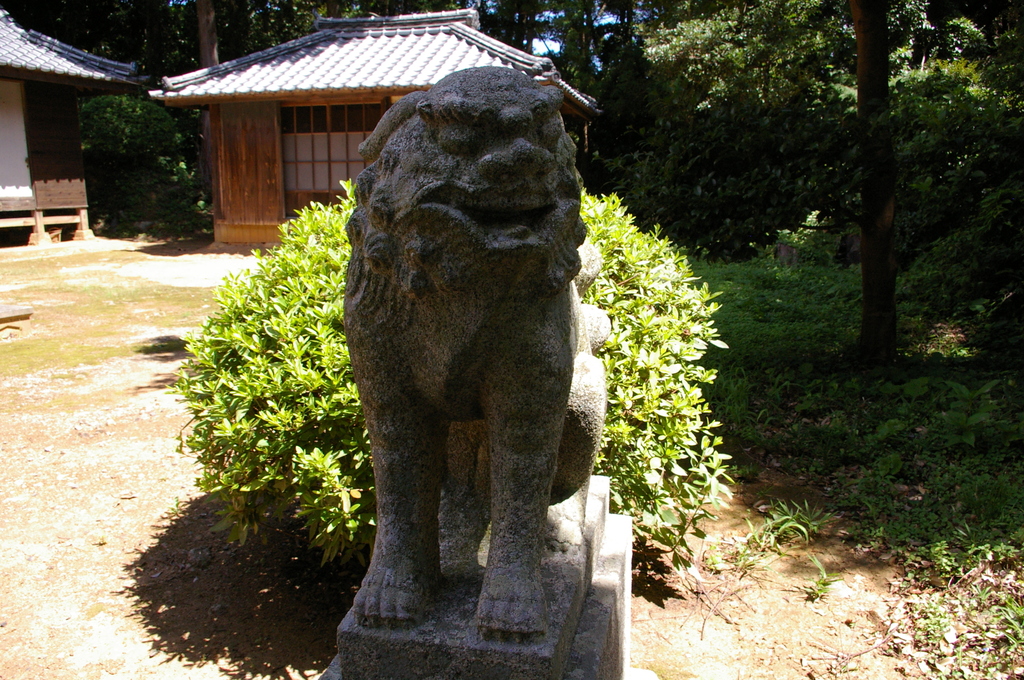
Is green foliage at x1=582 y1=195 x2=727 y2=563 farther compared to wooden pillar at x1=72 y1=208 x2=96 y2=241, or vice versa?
wooden pillar at x1=72 y1=208 x2=96 y2=241

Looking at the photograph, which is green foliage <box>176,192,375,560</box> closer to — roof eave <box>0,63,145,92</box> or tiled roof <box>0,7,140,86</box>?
roof eave <box>0,63,145,92</box>

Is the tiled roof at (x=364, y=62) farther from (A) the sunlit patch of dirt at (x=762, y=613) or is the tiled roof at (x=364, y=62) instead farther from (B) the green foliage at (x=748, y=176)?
(A) the sunlit patch of dirt at (x=762, y=613)

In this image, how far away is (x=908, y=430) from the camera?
187 inches

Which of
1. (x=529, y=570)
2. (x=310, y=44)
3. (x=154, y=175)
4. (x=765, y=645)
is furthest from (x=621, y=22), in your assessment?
(x=529, y=570)

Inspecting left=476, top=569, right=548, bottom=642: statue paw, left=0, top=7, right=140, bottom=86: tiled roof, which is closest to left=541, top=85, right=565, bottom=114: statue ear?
left=476, top=569, right=548, bottom=642: statue paw

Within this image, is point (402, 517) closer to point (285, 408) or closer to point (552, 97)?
point (552, 97)

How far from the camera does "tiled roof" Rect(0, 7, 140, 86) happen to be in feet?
43.4

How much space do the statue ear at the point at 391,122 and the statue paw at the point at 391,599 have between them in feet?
2.97

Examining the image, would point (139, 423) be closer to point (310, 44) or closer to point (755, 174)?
point (755, 174)

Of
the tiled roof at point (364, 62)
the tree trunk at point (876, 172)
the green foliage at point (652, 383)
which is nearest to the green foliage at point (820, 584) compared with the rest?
the green foliage at point (652, 383)

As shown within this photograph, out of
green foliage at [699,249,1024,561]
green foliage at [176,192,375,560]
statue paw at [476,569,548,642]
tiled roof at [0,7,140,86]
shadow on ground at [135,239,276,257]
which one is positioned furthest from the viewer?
shadow on ground at [135,239,276,257]

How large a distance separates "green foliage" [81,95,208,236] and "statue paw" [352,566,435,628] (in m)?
16.0

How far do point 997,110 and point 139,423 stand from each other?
20.0 ft

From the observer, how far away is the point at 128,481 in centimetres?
447
